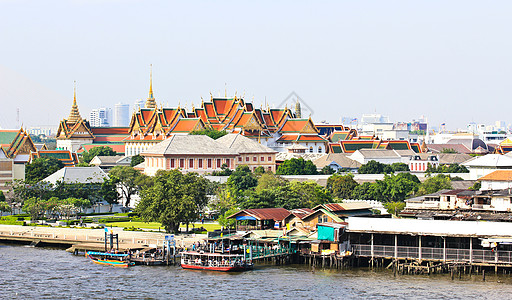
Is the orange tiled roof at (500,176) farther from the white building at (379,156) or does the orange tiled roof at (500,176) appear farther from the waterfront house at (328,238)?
the white building at (379,156)

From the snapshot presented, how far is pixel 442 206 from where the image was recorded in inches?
2382

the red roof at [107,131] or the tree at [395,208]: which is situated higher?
the red roof at [107,131]

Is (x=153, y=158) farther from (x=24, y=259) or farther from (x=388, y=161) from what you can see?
(x=24, y=259)

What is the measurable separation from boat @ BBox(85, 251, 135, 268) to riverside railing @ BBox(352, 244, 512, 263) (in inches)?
477

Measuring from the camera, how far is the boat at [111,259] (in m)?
53.8

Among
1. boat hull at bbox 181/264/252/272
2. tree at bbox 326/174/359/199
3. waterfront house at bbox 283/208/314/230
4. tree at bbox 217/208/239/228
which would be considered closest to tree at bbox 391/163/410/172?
tree at bbox 326/174/359/199

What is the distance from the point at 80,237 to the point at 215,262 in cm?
1416

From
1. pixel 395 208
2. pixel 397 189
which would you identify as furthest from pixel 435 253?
pixel 397 189

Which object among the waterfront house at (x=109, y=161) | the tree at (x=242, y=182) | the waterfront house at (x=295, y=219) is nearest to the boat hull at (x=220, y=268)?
the waterfront house at (x=295, y=219)

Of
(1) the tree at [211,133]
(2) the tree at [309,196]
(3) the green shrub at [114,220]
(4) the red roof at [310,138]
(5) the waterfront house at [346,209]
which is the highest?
(4) the red roof at [310,138]

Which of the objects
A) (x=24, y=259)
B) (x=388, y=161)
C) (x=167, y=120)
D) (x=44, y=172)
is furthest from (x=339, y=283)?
(x=167, y=120)

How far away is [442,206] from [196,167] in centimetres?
4269

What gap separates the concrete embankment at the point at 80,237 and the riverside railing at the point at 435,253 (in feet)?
35.8

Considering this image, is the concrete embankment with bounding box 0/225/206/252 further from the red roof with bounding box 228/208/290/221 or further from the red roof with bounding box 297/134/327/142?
the red roof with bounding box 297/134/327/142
